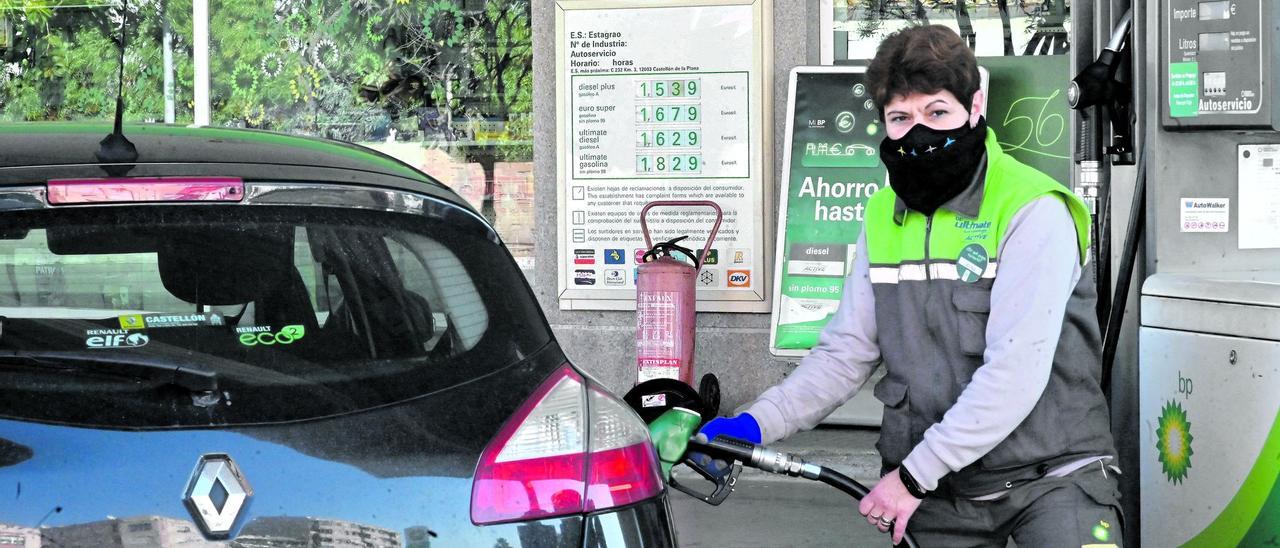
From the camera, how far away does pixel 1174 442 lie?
3.93 m

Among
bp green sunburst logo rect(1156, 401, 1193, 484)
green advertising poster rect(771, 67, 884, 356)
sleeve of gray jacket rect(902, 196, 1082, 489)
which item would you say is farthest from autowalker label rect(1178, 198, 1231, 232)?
green advertising poster rect(771, 67, 884, 356)

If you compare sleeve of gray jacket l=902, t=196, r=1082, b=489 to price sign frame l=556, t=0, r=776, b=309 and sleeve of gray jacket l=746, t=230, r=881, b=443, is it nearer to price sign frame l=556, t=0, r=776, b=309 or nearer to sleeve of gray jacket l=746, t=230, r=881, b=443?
sleeve of gray jacket l=746, t=230, r=881, b=443

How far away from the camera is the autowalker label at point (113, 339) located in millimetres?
2320

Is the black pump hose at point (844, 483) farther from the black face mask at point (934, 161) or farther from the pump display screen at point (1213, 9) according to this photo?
the pump display screen at point (1213, 9)

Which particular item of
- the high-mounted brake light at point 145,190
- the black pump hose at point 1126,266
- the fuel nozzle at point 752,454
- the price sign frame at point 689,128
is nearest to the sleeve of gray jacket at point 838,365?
the fuel nozzle at point 752,454

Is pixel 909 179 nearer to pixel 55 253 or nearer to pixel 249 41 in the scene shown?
pixel 55 253

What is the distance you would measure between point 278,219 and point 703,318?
611 cm

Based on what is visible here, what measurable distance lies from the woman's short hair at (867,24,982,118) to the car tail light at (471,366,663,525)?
85 centimetres

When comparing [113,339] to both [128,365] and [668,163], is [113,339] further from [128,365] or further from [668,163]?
[668,163]

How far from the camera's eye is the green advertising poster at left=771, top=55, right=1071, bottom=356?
804cm

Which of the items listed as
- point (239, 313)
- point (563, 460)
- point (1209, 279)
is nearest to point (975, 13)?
point (1209, 279)

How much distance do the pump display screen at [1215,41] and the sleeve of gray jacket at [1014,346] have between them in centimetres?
149

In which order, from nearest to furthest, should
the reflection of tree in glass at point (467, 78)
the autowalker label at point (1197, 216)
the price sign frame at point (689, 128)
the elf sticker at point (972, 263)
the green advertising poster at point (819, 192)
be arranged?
the elf sticker at point (972, 263) → the autowalker label at point (1197, 216) → the green advertising poster at point (819, 192) → the price sign frame at point (689, 128) → the reflection of tree in glass at point (467, 78)

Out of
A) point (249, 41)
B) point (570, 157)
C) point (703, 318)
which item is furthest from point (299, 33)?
point (703, 318)
